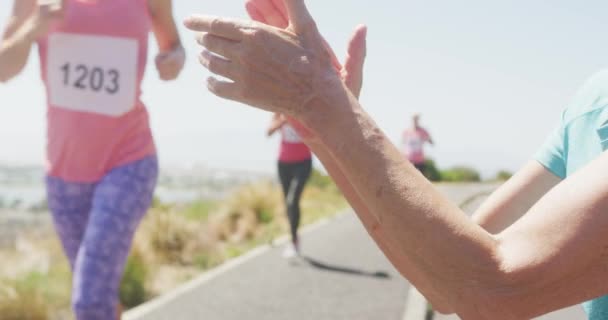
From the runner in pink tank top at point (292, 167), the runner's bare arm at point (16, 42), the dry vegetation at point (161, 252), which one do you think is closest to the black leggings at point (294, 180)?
the runner in pink tank top at point (292, 167)

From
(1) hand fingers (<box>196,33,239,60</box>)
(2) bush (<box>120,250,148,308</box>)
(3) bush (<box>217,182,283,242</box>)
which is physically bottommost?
(3) bush (<box>217,182,283,242</box>)

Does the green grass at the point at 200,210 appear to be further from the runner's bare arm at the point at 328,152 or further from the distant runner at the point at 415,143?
the runner's bare arm at the point at 328,152

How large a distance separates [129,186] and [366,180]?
1.74 m

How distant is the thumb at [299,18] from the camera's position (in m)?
1.23

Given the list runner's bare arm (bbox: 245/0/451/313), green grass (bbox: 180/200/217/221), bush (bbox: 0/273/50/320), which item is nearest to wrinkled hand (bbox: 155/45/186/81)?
runner's bare arm (bbox: 245/0/451/313)

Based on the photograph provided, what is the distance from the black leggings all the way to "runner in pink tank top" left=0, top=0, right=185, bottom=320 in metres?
4.39

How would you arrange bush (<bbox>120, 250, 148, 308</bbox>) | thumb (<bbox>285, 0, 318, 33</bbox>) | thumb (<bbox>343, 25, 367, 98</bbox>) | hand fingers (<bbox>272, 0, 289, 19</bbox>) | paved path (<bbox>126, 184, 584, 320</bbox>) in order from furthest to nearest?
1. bush (<bbox>120, 250, 148, 308</bbox>)
2. paved path (<bbox>126, 184, 584, 320</bbox>)
3. thumb (<bbox>343, 25, 367, 98</bbox>)
4. hand fingers (<bbox>272, 0, 289, 19</bbox>)
5. thumb (<bbox>285, 0, 318, 33</bbox>)

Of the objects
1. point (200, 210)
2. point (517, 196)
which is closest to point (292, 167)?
point (517, 196)

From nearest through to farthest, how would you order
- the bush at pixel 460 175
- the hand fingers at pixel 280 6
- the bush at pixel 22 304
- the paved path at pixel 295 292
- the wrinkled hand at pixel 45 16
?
1. the hand fingers at pixel 280 6
2. the wrinkled hand at pixel 45 16
3. the bush at pixel 22 304
4. the paved path at pixel 295 292
5. the bush at pixel 460 175

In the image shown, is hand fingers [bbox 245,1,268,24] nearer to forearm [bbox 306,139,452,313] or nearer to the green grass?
forearm [bbox 306,139,452,313]

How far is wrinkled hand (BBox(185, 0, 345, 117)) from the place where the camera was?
1.21 m

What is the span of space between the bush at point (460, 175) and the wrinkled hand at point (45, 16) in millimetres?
38811

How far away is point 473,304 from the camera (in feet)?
3.85

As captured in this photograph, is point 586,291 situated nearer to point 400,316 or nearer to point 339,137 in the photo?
point 339,137
